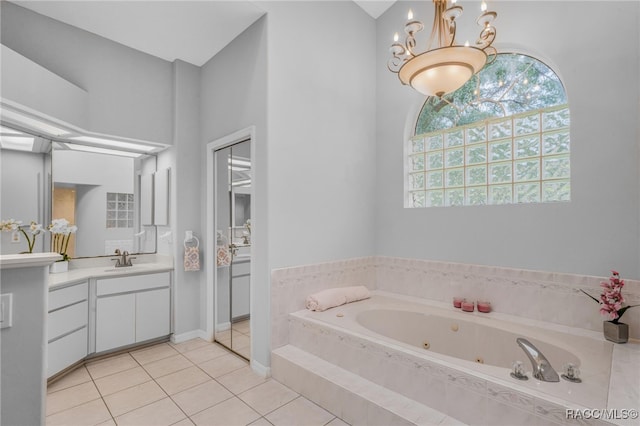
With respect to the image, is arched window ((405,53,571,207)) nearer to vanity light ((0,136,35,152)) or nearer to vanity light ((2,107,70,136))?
vanity light ((2,107,70,136))

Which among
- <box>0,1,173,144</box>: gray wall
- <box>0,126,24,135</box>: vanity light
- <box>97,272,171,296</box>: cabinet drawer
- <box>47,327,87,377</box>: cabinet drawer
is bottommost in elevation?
<box>47,327,87,377</box>: cabinet drawer

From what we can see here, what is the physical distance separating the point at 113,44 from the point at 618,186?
4.56 m

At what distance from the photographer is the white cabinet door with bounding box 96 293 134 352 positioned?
2930mm

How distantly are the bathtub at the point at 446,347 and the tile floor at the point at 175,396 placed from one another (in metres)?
0.44

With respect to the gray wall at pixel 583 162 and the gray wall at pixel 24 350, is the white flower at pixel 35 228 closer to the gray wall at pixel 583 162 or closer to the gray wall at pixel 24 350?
the gray wall at pixel 24 350

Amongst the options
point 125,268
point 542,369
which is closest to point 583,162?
point 542,369

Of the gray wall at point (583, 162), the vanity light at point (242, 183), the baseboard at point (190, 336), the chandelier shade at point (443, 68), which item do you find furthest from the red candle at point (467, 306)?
the baseboard at point (190, 336)

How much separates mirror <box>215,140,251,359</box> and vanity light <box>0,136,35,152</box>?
1594mm

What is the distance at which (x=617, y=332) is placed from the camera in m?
2.00

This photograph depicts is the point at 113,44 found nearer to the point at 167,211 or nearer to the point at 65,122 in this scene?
the point at 65,122

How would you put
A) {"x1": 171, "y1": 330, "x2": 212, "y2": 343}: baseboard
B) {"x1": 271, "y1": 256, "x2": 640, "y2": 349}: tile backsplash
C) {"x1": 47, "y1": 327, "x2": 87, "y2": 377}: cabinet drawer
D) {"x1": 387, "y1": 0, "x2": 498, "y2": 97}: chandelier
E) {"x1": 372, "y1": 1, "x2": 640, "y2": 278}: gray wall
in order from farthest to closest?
{"x1": 171, "y1": 330, "x2": 212, "y2": 343}: baseboard → {"x1": 47, "y1": 327, "x2": 87, "y2": 377}: cabinet drawer → {"x1": 271, "y1": 256, "x2": 640, "y2": 349}: tile backsplash → {"x1": 372, "y1": 1, "x2": 640, "y2": 278}: gray wall → {"x1": 387, "y1": 0, "x2": 498, "y2": 97}: chandelier

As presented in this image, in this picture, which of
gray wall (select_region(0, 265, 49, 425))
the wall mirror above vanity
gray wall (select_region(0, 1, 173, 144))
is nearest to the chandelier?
gray wall (select_region(0, 265, 49, 425))

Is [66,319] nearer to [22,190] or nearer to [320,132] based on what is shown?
[22,190]

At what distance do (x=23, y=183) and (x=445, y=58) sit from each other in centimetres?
350
